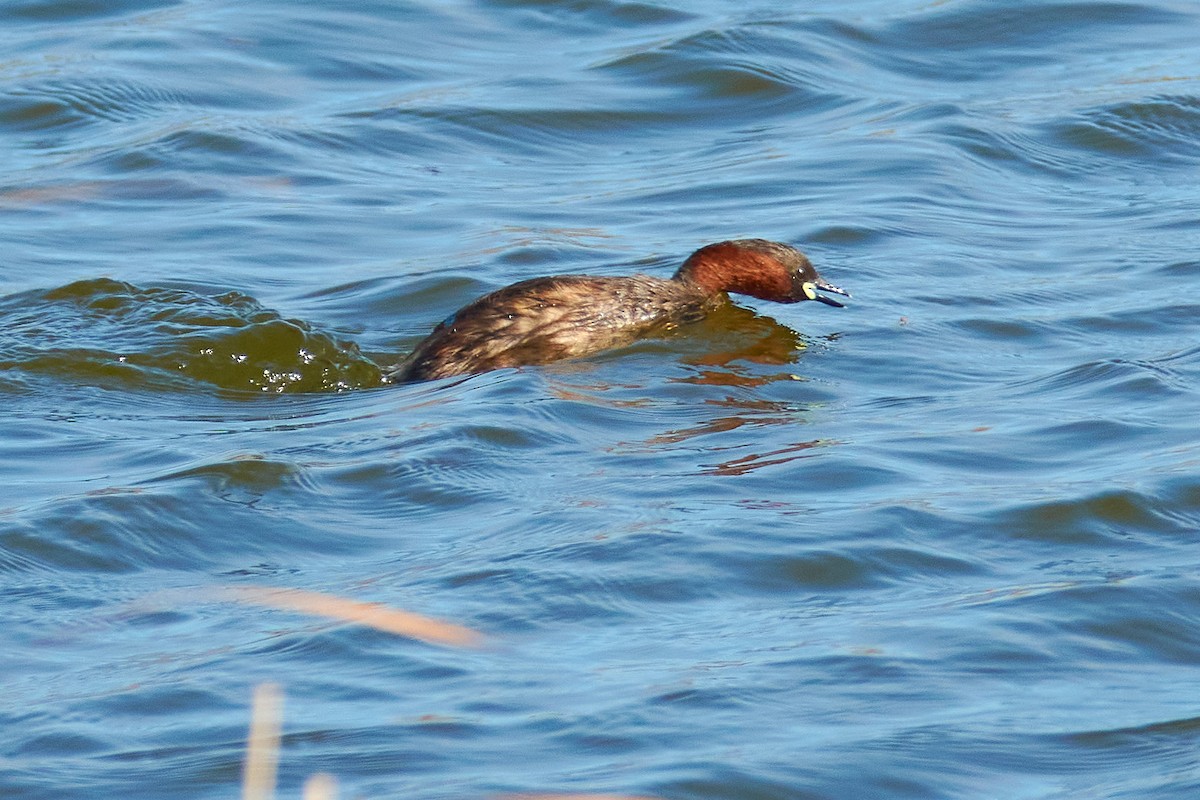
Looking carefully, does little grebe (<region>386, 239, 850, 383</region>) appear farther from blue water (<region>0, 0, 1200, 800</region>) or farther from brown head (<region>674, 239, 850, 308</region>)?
blue water (<region>0, 0, 1200, 800</region>)

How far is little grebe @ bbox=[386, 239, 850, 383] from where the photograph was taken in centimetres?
943

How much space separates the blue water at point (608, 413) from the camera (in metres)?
5.32

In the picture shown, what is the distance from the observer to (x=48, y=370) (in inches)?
370

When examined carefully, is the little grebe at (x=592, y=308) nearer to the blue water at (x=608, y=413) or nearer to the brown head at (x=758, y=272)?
the brown head at (x=758, y=272)

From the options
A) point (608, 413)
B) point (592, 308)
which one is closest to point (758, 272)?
point (592, 308)

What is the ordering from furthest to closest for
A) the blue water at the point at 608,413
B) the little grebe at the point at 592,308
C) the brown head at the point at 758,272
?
the brown head at the point at 758,272 < the little grebe at the point at 592,308 < the blue water at the point at 608,413

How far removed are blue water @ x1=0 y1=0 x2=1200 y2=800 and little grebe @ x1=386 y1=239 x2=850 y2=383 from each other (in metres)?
0.18

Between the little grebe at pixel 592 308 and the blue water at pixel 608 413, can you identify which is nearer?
the blue water at pixel 608 413

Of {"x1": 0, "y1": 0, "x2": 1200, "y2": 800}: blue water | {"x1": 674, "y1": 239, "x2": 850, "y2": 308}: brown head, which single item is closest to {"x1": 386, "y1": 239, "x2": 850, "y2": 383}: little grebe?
{"x1": 674, "y1": 239, "x2": 850, "y2": 308}: brown head

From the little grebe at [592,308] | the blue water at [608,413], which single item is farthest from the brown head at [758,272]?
the blue water at [608,413]

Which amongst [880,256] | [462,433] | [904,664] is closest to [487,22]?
[880,256]

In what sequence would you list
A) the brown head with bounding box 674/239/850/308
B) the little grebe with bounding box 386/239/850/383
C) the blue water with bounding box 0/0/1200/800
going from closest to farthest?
A: 1. the blue water with bounding box 0/0/1200/800
2. the little grebe with bounding box 386/239/850/383
3. the brown head with bounding box 674/239/850/308

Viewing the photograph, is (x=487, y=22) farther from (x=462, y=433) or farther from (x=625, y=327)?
(x=462, y=433)

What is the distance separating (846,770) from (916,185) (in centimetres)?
830
